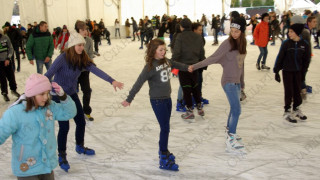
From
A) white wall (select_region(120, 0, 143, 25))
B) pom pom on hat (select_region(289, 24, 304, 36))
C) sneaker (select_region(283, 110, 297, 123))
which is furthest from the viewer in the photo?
white wall (select_region(120, 0, 143, 25))

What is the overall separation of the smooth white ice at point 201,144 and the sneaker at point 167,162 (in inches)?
2.1

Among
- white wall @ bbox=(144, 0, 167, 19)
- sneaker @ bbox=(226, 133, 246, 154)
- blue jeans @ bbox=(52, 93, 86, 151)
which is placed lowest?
sneaker @ bbox=(226, 133, 246, 154)

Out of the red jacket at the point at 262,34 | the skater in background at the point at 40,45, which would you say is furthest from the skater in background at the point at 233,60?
the red jacket at the point at 262,34

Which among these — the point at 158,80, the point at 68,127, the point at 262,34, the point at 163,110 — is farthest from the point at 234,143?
the point at 262,34

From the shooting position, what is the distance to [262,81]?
26.0 feet

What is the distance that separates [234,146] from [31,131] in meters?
2.33

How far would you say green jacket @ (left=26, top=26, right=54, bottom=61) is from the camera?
648 cm

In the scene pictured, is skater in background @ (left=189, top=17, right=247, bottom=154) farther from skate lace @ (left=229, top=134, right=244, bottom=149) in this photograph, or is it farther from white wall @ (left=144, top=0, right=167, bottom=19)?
white wall @ (left=144, top=0, right=167, bottom=19)

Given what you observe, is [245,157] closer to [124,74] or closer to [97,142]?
[97,142]

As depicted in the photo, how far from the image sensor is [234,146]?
3834 mm

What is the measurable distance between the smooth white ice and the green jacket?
3.60 feet

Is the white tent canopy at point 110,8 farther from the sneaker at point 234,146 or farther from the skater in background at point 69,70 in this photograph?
the sneaker at point 234,146

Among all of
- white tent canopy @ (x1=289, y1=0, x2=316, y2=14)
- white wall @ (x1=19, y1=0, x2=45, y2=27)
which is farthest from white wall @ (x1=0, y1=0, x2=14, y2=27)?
white tent canopy @ (x1=289, y1=0, x2=316, y2=14)

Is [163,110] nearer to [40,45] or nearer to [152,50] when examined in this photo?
[152,50]
